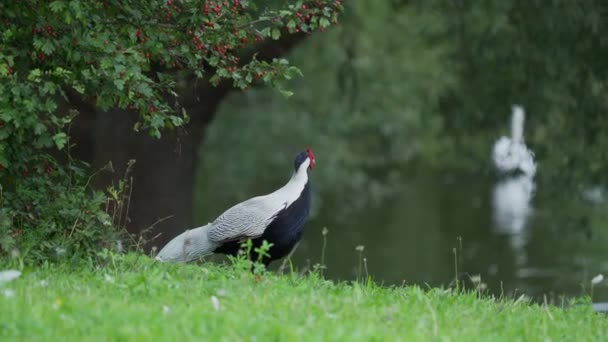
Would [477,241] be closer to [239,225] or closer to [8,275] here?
[239,225]

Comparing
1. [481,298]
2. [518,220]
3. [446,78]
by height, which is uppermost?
[446,78]

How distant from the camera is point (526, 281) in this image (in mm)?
22344

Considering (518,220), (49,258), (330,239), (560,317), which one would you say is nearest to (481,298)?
(560,317)

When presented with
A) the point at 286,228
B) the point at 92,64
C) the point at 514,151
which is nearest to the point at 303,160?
the point at 286,228

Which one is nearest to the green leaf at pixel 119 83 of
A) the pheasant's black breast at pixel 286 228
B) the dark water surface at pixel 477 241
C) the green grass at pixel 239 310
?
the green grass at pixel 239 310

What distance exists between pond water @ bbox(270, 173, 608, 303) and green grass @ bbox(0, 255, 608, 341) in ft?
26.8

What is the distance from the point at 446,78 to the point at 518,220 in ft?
43.6

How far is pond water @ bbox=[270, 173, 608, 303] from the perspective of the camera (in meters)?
18.0

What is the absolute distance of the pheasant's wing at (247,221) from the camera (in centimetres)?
812

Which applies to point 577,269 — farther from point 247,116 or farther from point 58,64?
point 58,64

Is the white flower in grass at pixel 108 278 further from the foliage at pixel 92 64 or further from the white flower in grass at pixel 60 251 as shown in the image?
the foliage at pixel 92 64

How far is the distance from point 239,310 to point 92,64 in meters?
2.30

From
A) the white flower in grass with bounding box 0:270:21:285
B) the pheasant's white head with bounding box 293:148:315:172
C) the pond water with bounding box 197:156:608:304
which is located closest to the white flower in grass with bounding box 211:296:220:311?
the white flower in grass with bounding box 0:270:21:285

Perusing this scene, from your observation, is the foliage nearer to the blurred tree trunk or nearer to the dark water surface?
the blurred tree trunk
